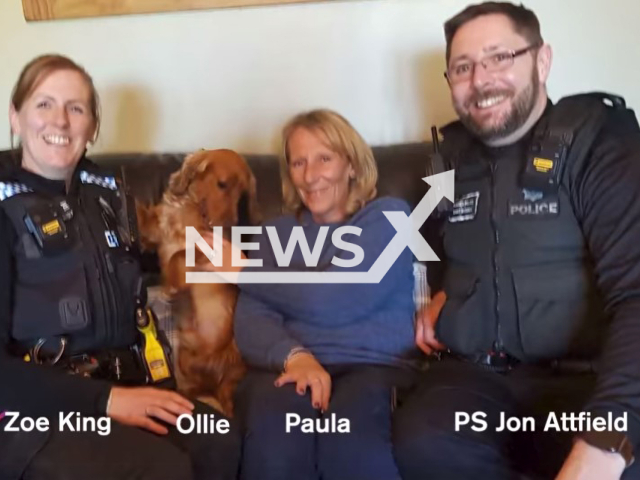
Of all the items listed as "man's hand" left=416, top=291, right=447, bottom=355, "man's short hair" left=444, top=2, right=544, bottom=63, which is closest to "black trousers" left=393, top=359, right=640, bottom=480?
"man's hand" left=416, top=291, right=447, bottom=355

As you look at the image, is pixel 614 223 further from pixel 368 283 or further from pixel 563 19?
pixel 563 19

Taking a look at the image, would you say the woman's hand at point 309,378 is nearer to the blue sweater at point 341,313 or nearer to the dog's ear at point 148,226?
the blue sweater at point 341,313

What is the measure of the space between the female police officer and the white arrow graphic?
235mm

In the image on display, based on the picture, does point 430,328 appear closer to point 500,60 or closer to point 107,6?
point 500,60

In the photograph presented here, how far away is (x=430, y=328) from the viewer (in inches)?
62.2

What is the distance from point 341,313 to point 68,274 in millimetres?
560

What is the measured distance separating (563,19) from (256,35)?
840 millimetres

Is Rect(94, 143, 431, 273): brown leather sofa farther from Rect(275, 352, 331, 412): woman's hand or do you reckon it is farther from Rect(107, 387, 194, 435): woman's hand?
Rect(107, 387, 194, 435): woman's hand

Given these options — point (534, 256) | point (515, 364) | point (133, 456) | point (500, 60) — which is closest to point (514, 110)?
point (500, 60)

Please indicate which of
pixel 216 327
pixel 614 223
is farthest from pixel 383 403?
pixel 614 223

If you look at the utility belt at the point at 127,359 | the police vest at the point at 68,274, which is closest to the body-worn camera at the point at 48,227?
the police vest at the point at 68,274

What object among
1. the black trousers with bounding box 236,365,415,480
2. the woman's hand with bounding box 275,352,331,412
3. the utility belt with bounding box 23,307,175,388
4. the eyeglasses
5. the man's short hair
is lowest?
the black trousers with bounding box 236,365,415,480

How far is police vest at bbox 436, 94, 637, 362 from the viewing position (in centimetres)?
140

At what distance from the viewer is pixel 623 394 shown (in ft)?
3.78
